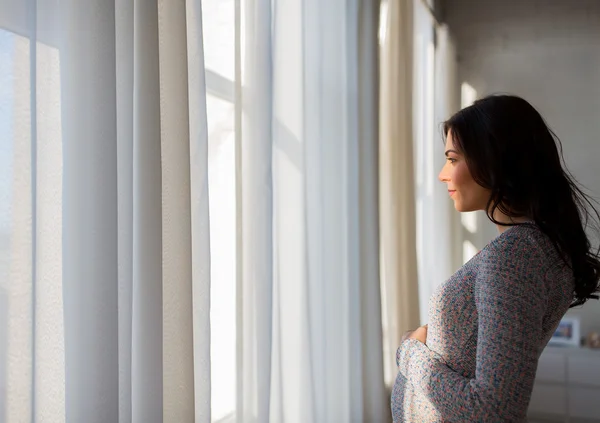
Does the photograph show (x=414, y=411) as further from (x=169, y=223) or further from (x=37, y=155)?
(x=37, y=155)

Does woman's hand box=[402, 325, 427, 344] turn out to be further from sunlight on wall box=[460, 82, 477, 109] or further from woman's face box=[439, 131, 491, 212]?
sunlight on wall box=[460, 82, 477, 109]

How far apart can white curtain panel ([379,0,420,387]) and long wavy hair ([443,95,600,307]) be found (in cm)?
115

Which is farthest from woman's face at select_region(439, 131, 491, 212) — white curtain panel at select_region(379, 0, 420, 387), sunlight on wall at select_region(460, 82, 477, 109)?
sunlight on wall at select_region(460, 82, 477, 109)

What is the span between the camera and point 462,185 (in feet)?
3.77

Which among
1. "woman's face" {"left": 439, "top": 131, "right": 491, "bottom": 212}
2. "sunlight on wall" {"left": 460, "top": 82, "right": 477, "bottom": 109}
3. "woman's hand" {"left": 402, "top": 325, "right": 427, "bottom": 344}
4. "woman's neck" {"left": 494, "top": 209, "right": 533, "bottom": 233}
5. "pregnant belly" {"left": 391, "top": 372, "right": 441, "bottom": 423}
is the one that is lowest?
"pregnant belly" {"left": 391, "top": 372, "right": 441, "bottom": 423}

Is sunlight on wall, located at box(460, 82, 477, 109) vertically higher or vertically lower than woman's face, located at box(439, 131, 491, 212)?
higher

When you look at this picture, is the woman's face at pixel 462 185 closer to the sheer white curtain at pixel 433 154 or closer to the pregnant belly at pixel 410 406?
the pregnant belly at pixel 410 406

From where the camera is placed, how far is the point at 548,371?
131 inches

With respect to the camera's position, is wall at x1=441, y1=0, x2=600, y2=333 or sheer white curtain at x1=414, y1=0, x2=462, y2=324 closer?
sheer white curtain at x1=414, y1=0, x2=462, y2=324

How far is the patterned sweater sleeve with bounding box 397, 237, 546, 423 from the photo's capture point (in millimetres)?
898

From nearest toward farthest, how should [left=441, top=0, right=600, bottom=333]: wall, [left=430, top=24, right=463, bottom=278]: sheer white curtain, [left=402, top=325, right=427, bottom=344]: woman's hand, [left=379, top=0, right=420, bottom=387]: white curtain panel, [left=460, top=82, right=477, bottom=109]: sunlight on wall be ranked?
[left=402, top=325, right=427, bottom=344]: woman's hand
[left=379, top=0, right=420, bottom=387]: white curtain panel
[left=430, top=24, right=463, bottom=278]: sheer white curtain
[left=441, top=0, right=600, bottom=333]: wall
[left=460, top=82, right=477, bottom=109]: sunlight on wall

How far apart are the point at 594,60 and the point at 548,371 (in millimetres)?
1909

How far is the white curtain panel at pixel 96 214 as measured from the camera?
28.7 inches

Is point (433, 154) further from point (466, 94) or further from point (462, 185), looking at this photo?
point (462, 185)
